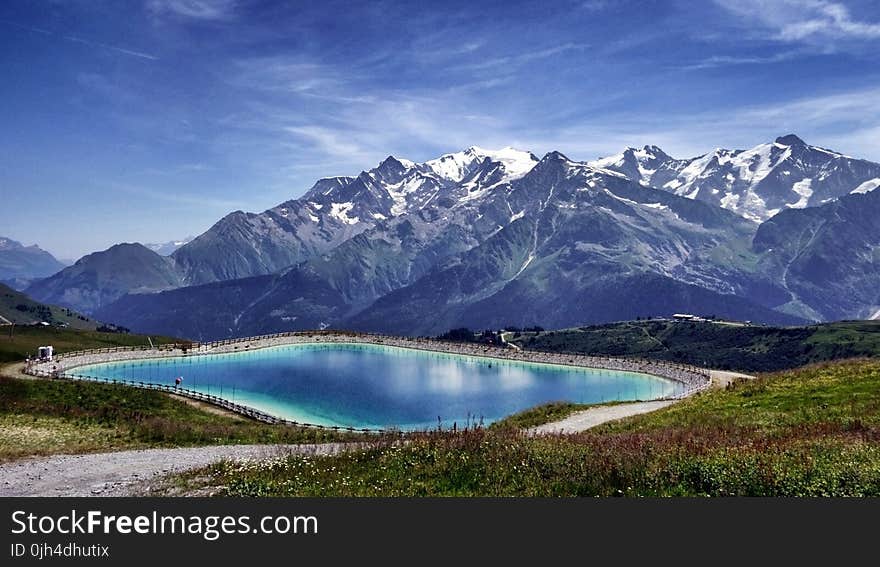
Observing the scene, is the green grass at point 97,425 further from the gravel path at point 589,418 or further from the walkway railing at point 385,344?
the walkway railing at point 385,344

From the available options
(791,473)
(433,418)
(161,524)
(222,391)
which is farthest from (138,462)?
(222,391)

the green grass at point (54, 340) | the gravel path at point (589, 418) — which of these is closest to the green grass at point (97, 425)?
the gravel path at point (589, 418)

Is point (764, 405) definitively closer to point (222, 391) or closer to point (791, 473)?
point (791, 473)

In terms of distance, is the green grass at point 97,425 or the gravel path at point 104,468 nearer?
the gravel path at point 104,468

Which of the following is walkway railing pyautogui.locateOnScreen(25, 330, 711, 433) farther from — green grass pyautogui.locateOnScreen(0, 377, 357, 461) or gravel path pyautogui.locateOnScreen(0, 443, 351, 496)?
gravel path pyautogui.locateOnScreen(0, 443, 351, 496)

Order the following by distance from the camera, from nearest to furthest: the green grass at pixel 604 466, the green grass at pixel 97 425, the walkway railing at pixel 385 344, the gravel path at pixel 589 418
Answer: the green grass at pixel 604 466, the green grass at pixel 97 425, the gravel path at pixel 589 418, the walkway railing at pixel 385 344

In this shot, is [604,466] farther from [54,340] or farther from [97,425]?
[54,340]
